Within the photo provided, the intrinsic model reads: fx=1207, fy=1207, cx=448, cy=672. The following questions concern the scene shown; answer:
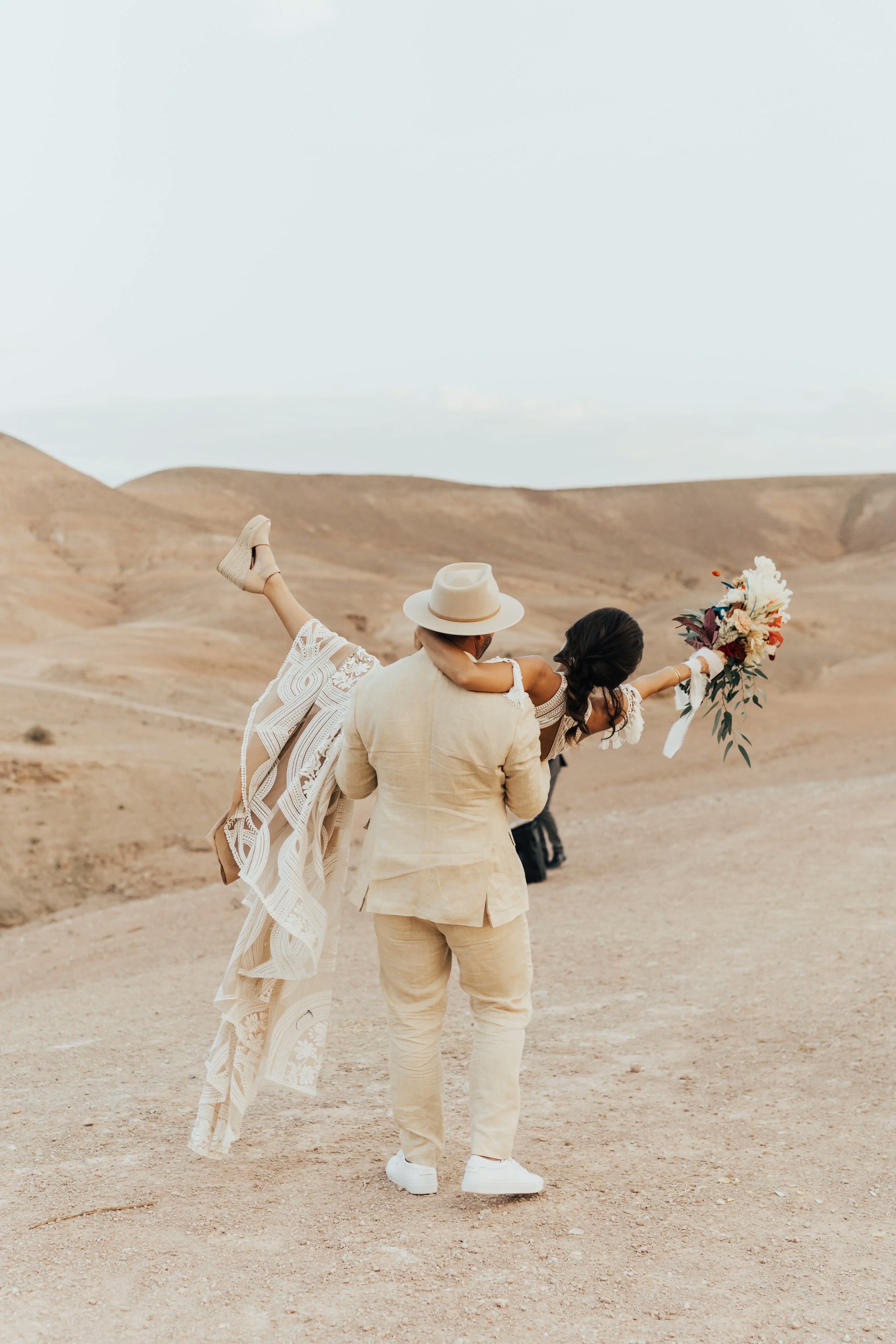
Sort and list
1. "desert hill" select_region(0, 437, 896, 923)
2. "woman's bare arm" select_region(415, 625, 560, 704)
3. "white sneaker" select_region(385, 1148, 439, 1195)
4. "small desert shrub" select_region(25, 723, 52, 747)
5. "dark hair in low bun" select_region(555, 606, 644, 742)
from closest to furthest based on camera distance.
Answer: "woman's bare arm" select_region(415, 625, 560, 704)
"dark hair in low bun" select_region(555, 606, 644, 742)
"white sneaker" select_region(385, 1148, 439, 1195)
"desert hill" select_region(0, 437, 896, 923)
"small desert shrub" select_region(25, 723, 52, 747)

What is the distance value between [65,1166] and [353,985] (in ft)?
9.96

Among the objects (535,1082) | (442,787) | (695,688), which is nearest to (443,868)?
(442,787)

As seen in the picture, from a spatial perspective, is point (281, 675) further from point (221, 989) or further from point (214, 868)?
point (214, 868)

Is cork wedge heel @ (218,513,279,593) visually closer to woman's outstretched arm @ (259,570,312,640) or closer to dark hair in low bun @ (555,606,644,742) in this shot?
woman's outstretched arm @ (259,570,312,640)

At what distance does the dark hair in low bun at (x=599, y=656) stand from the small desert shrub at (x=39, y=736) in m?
13.4

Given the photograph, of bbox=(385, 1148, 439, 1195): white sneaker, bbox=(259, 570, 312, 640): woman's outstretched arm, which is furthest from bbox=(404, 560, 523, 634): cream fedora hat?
bbox=(385, 1148, 439, 1195): white sneaker

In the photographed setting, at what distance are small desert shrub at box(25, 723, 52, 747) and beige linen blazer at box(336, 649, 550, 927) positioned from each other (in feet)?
43.4

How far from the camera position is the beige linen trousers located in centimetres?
346

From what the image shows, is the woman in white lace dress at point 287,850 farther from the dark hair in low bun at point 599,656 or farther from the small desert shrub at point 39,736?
the small desert shrub at point 39,736

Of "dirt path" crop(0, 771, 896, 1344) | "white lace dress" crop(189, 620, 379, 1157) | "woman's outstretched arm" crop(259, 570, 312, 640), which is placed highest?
"woman's outstretched arm" crop(259, 570, 312, 640)

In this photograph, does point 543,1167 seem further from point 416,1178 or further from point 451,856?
point 451,856

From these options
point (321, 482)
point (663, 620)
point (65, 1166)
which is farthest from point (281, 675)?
point (321, 482)

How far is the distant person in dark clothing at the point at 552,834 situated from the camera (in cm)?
1034

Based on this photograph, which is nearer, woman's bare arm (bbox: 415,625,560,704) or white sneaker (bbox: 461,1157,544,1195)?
woman's bare arm (bbox: 415,625,560,704)
